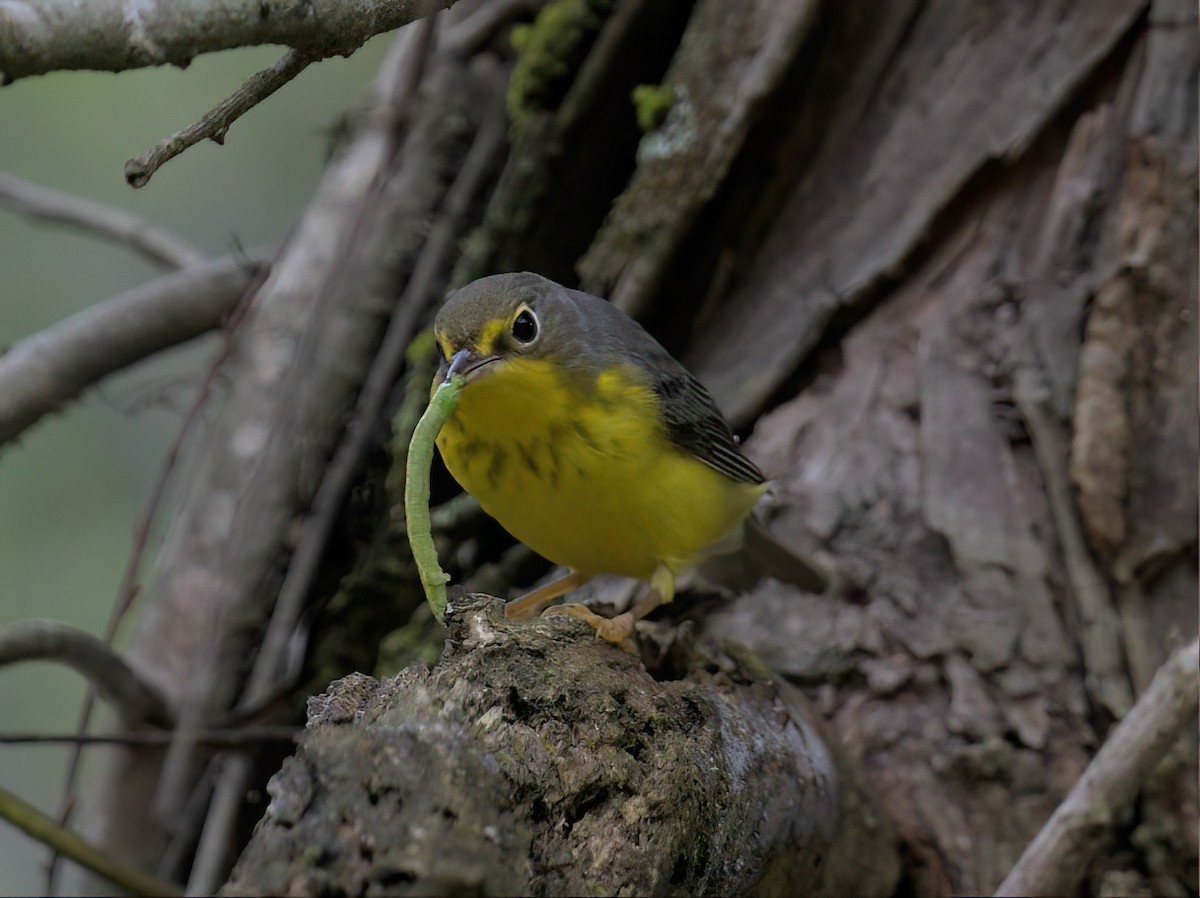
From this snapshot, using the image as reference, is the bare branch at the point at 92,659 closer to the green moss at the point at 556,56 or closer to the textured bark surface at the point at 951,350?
the textured bark surface at the point at 951,350

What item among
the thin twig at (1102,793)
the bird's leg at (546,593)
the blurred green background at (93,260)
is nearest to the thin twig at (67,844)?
the bird's leg at (546,593)

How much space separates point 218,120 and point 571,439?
5.85 ft

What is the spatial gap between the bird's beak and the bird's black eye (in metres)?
0.11

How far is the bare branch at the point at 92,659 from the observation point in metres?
3.52

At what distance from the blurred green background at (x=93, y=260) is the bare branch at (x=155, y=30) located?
613 cm

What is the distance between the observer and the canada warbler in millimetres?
3357

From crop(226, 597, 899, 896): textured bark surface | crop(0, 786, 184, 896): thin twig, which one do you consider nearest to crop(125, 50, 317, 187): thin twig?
crop(226, 597, 899, 896): textured bark surface

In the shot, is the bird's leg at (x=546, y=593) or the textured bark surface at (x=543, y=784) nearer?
the textured bark surface at (x=543, y=784)

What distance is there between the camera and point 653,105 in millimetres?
4699

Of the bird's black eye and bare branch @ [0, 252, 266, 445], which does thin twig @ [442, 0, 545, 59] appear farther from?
the bird's black eye

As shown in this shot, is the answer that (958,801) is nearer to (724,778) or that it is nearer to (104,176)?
(724,778)

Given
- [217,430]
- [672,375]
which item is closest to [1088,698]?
[672,375]

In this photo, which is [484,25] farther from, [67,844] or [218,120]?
[67,844]

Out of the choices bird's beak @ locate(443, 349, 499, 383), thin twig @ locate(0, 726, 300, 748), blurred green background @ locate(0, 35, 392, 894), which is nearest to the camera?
bird's beak @ locate(443, 349, 499, 383)
